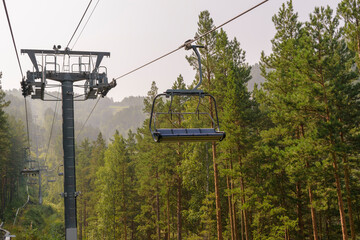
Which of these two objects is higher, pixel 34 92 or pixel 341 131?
pixel 34 92

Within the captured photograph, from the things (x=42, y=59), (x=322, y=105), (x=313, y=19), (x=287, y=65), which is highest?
(x=313, y=19)

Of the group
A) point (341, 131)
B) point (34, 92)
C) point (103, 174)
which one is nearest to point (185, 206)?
point (103, 174)

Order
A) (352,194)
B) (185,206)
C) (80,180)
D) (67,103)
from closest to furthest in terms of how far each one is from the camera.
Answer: (67,103)
(352,194)
(185,206)
(80,180)

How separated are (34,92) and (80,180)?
1960 inches

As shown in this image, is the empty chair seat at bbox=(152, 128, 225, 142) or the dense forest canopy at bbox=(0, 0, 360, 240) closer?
the empty chair seat at bbox=(152, 128, 225, 142)

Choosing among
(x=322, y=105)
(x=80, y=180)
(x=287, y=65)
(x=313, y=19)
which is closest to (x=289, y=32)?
(x=287, y=65)

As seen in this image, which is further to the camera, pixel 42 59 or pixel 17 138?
pixel 17 138

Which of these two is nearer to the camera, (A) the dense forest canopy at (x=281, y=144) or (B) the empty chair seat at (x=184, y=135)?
(B) the empty chair seat at (x=184, y=135)

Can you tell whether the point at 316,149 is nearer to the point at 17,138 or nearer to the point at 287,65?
the point at 287,65

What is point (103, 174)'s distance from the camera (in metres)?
45.8

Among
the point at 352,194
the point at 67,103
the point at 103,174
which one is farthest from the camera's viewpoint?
the point at 103,174

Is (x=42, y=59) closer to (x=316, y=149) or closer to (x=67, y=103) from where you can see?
(x=67, y=103)

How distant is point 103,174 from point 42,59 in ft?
103

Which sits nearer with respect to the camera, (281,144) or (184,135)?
(184,135)
